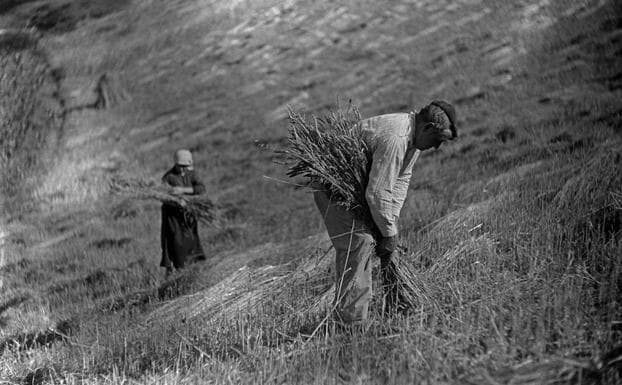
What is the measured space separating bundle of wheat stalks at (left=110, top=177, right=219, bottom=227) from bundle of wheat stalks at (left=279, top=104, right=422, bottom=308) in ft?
8.81

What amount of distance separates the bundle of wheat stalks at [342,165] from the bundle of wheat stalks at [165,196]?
269 centimetres

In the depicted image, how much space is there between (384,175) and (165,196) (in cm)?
329

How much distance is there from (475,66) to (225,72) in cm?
411

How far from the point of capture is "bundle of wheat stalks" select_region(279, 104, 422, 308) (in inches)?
148

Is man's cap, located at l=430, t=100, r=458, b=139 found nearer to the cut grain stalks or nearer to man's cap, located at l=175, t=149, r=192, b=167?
the cut grain stalks

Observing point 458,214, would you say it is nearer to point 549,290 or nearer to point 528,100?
point 549,290

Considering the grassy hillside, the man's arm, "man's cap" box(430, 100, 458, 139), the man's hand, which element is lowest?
the grassy hillside

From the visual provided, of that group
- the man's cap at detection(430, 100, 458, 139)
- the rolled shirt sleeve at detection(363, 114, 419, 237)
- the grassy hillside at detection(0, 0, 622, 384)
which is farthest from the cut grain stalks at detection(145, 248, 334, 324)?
the man's cap at detection(430, 100, 458, 139)

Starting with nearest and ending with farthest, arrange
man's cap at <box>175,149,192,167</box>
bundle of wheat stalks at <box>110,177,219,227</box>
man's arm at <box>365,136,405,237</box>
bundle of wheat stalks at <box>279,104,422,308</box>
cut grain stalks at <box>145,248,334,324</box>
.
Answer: man's arm at <box>365,136,405,237</box>, bundle of wheat stalks at <box>279,104,422,308</box>, cut grain stalks at <box>145,248,334,324</box>, bundle of wheat stalks at <box>110,177,219,227</box>, man's cap at <box>175,149,192,167</box>

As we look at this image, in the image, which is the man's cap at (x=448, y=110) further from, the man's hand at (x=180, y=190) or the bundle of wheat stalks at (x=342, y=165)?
the man's hand at (x=180, y=190)

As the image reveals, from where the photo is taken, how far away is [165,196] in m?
6.42

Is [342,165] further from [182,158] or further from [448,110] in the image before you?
[182,158]

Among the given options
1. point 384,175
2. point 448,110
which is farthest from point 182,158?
point 448,110

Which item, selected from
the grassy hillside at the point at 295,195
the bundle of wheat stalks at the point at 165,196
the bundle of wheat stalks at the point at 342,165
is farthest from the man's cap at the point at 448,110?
the bundle of wheat stalks at the point at 165,196
